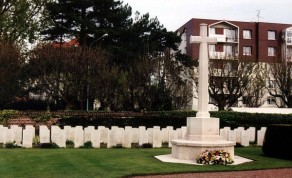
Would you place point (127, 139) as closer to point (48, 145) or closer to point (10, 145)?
point (48, 145)

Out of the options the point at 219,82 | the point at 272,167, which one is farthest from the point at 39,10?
the point at 272,167

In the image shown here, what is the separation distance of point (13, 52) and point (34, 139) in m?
17.8

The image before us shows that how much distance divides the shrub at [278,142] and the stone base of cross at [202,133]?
211 centimetres

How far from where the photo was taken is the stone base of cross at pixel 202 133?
14062 millimetres

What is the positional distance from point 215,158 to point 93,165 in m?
3.51

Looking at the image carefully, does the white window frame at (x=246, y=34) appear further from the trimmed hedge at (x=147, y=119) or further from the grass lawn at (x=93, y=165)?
the grass lawn at (x=93, y=165)

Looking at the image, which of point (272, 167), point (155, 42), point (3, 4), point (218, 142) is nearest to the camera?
point (272, 167)

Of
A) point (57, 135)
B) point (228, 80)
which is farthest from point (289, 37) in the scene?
point (57, 135)

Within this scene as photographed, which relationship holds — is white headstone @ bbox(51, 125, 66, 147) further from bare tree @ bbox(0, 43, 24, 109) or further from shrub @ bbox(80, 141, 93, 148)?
bare tree @ bbox(0, 43, 24, 109)

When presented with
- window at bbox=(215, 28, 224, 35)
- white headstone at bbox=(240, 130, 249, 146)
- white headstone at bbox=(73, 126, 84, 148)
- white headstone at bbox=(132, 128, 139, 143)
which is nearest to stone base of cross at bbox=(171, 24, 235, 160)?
white headstone at bbox=(132, 128, 139, 143)

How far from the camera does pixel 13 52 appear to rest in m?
35.1

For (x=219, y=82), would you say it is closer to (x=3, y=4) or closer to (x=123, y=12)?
(x=123, y=12)

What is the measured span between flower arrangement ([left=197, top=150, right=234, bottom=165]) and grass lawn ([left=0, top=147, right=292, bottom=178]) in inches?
17.4

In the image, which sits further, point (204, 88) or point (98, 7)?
point (98, 7)
